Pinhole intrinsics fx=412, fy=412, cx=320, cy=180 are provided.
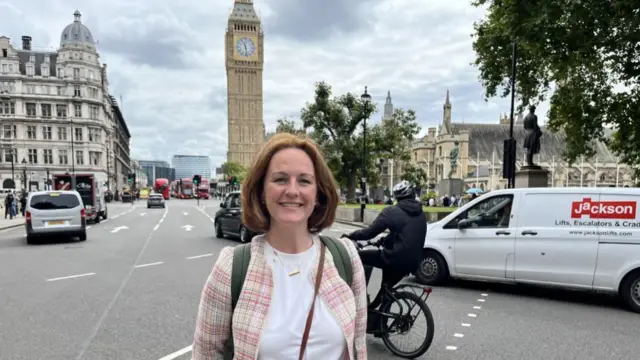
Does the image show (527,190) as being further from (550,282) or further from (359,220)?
(359,220)

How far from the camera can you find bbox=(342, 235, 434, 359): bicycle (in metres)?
4.49

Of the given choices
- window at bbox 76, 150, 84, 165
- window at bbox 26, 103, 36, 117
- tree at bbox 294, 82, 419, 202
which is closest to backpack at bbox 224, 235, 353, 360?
tree at bbox 294, 82, 419, 202

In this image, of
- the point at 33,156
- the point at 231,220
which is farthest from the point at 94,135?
the point at 231,220

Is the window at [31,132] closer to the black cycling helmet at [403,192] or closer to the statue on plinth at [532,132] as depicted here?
the statue on plinth at [532,132]

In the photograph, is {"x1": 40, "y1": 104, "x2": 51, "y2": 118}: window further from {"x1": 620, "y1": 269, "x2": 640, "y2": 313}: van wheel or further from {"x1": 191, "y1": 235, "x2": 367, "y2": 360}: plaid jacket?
{"x1": 191, "y1": 235, "x2": 367, "y2": 360}: plaid jacket

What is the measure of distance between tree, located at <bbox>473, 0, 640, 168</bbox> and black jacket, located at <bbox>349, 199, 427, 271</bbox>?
956 cm

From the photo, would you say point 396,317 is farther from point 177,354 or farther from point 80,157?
point 80,157

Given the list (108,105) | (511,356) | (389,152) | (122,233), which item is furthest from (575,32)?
(108,105)

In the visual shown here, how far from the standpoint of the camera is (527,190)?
290 inches

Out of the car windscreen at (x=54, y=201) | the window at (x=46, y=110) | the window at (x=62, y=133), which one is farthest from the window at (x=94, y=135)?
the car windscreen at (x=54, y=201)

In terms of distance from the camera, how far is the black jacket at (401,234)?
4590 millimetres

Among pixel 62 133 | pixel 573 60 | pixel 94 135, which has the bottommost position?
A: pixel 573 60

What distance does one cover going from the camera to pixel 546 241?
22.9ft

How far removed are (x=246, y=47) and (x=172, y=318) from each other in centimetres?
12387
